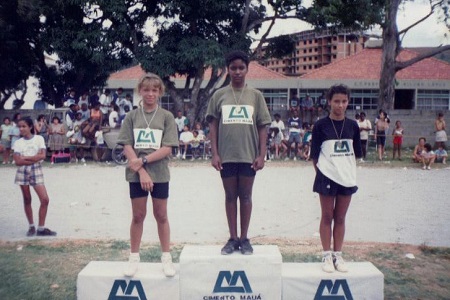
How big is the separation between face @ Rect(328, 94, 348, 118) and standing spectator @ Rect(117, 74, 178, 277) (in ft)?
5.14

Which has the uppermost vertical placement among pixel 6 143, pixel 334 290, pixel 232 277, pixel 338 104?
pixel 338 104

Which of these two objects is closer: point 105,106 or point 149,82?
point 149,82

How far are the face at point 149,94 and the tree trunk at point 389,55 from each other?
18.8 metres

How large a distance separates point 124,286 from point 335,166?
7.48ft

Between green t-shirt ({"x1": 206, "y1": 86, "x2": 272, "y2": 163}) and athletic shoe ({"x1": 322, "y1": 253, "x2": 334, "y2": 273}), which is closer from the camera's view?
athletic shoe ({"x1": 322, "y1": 253, "x2": 334, "y2": 273})

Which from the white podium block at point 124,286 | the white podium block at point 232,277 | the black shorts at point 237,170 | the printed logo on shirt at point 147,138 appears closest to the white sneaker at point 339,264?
the white podium block at point 232,277

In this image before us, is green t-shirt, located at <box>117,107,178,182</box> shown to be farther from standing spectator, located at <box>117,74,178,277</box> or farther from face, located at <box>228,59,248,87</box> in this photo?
face, located at <box>228,59,248,87</box>

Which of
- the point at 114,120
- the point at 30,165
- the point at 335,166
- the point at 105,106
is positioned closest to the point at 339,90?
the point at 335,166

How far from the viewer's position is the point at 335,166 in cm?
499

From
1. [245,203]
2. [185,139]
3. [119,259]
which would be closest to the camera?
[245,203]

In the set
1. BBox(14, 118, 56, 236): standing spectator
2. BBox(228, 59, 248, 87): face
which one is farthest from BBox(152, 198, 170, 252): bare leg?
BBox(14, 118, 56, 236): standing spectator

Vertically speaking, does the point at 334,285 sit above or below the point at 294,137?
below

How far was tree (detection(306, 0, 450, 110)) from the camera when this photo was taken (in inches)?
738

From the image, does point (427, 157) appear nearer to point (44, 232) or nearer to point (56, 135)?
point (56, 135)
